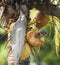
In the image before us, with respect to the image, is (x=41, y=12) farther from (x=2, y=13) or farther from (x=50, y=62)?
(x=50, y=62)

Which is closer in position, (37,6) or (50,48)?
(37,6)

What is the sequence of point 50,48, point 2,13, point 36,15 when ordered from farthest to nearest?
1. point 50,48
2. point 36,15
3. point 2,13

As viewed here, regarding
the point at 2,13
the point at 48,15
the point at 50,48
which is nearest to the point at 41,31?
the point at 48,15

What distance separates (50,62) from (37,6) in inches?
382

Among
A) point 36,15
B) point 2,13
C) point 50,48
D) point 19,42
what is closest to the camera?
point 19,42

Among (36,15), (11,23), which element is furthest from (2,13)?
(36,15)

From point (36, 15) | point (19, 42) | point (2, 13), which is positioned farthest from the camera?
point (36, 15)

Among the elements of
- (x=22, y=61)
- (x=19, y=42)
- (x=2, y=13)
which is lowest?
(x=22, y=61)

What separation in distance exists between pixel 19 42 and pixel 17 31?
0.07 meters

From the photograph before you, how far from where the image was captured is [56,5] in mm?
2344

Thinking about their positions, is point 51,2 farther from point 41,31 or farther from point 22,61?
point 22,61

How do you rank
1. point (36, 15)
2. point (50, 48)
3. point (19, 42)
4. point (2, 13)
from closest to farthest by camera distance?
point (19, 42), point (2, 13), point (36, 15), point (50, 48)

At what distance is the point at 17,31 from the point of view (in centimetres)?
211

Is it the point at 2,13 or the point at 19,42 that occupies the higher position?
the point at 2,13
